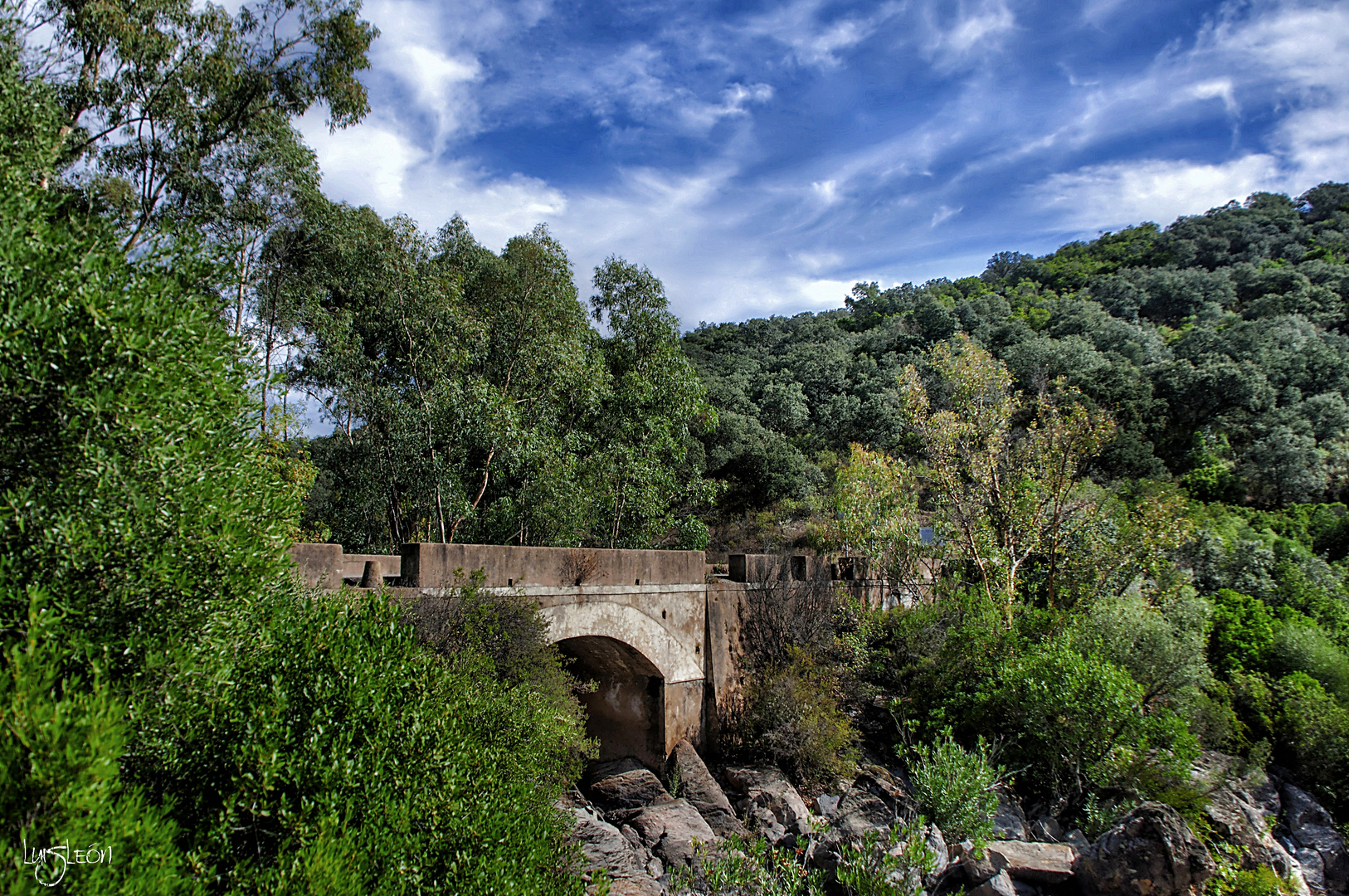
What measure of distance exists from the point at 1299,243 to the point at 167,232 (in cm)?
5397

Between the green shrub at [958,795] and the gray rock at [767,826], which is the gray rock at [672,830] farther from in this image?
the green shrub at [958,795]

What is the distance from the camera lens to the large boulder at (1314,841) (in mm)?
8648

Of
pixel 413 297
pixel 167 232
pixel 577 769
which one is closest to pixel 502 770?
pixel 577 769

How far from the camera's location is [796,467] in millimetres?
21484

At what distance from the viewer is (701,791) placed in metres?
8.88

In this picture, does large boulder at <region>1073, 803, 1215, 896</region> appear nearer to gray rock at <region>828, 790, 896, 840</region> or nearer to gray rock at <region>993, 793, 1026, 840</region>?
gray rock at <region>993, 793, 1026, 840</region>

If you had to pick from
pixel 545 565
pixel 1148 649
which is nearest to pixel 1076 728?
pixel 1148 649

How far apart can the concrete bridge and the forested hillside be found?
36.5 ft

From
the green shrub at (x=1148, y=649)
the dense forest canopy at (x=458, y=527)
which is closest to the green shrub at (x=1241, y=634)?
the dense forest canopy at (x=458, y=527)

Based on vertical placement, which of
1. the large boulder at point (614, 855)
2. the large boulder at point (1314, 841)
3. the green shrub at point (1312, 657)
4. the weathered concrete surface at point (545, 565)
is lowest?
the large boulder at point (1314, 841)

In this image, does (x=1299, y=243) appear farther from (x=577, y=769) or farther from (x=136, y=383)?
(x=136, y=383)

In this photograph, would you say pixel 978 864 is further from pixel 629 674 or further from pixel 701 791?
pixel 629 674

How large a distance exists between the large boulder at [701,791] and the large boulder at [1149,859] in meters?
3.71

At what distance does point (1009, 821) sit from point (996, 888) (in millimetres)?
2296
